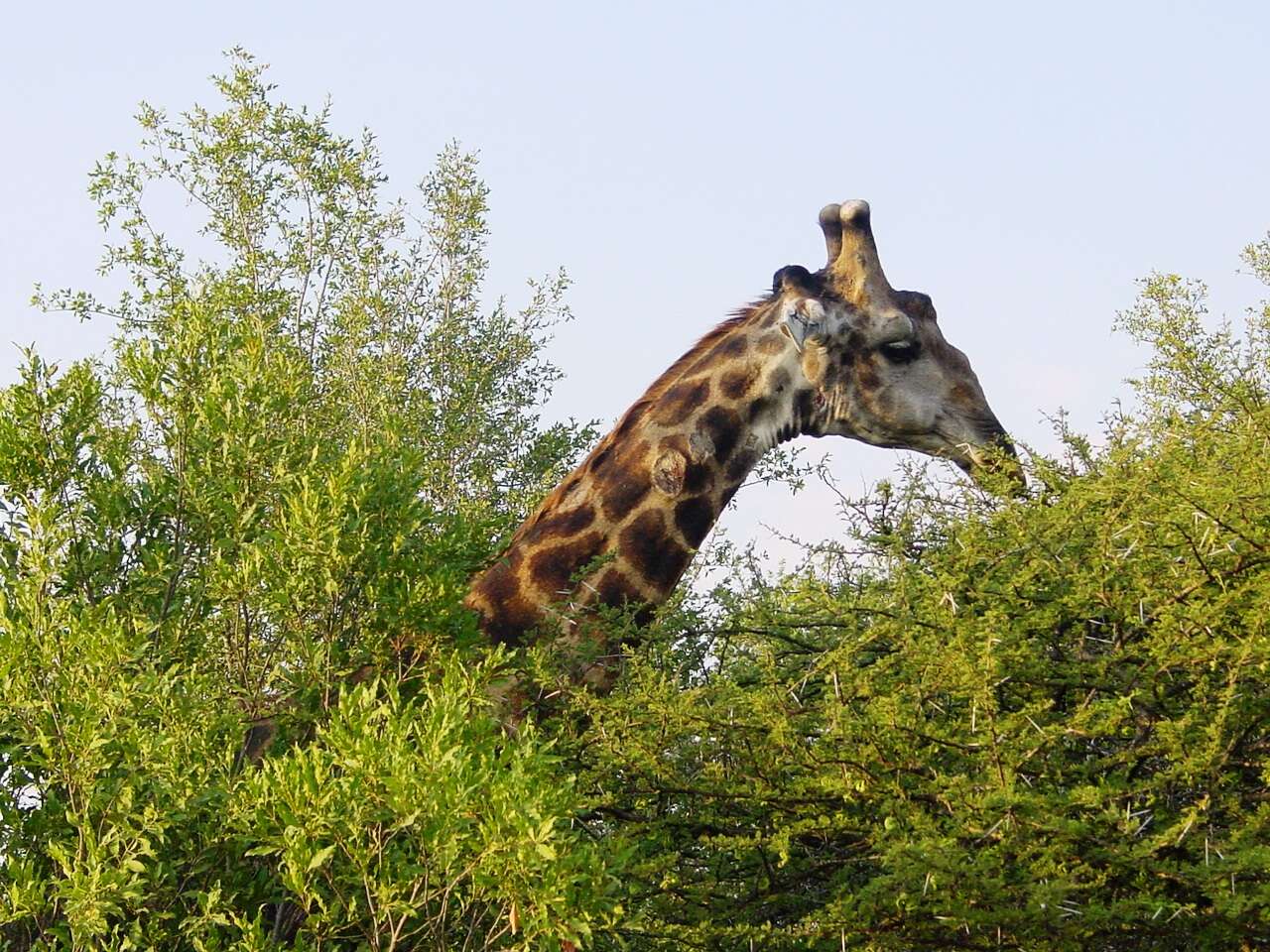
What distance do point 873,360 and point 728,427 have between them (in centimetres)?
106

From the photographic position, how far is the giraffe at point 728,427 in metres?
9.55

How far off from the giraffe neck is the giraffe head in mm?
161

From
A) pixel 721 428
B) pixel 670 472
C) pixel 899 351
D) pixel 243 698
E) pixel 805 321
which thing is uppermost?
pixel 899 351

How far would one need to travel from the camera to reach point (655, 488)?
9.87m

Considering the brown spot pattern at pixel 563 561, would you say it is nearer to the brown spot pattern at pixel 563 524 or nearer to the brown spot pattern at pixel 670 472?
the brown spot pattern at pixel 563 524

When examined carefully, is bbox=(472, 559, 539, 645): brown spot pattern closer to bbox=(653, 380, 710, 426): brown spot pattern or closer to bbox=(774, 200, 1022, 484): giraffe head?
bbox=(653, 380, 710, 426): brown spot pattern

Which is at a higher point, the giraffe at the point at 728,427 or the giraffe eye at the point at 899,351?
the giraffe eye at the point at 899,351

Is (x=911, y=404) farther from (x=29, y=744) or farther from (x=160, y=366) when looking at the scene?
(x=29, y=744)

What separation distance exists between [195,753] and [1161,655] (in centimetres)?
410

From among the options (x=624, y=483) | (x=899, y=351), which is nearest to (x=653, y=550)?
(x=624, y=483)

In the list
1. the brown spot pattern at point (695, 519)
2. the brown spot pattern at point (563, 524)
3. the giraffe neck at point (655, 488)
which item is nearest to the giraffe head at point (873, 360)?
the giraffe neck at point (655, 488)

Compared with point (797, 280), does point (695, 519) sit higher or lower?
lower

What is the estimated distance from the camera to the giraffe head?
1026 centimetres

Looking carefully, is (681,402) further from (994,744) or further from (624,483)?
(994,744)
